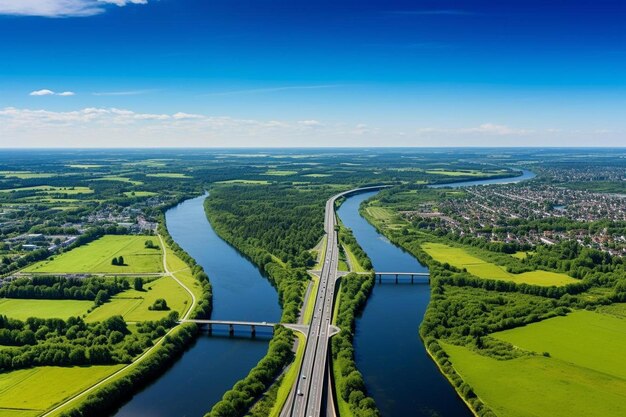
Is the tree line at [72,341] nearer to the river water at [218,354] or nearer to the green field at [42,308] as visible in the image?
the green field at [42,308]

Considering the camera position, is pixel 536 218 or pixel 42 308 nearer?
pixel 42 308

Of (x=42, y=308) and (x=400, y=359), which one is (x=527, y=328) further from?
(x=42, y=308)

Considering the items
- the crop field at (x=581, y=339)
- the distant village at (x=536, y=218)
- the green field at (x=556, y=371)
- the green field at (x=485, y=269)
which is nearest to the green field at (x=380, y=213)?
the distant village at (x=536, y=218)

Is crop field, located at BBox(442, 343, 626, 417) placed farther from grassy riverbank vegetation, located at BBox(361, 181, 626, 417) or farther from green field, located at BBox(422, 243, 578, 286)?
green field, located at BBox(422, 243, 578, 286)

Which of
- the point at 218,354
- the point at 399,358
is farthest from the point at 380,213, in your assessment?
the point at 218,354

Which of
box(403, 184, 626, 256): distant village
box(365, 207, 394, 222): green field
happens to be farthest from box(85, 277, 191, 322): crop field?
box(365, 207, 394, 222): green field

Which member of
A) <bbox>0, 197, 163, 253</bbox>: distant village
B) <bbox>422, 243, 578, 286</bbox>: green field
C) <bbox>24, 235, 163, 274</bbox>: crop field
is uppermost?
<bbox>0, 197, 163, 253</bbox>: distant village

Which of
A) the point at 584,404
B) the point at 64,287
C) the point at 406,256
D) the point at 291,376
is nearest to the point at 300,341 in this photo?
the point at 291,376
